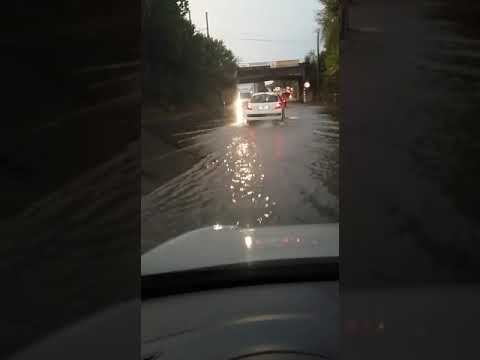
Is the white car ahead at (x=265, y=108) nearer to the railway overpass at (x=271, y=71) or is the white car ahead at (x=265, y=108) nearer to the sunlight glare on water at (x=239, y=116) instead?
the sunlight glare on water at (x=239, y=116)

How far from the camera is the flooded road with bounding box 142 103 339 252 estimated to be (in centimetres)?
371

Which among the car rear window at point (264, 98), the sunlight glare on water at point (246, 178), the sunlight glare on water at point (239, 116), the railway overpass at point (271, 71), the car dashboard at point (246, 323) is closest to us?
the car dashboard at point (246, 323)

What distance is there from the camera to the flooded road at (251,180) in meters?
3.71

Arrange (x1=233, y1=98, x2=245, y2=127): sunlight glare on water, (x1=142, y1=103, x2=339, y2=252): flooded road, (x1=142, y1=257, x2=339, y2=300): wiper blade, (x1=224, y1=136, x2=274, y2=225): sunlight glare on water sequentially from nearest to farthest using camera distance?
(x1=142, y1=257, x2=339, y2=300): wiper blade < (x1=142, y1=103, x2=339, y2=252): flooded road < (x1=224, y1=136, x2=274, y2=225): sunlight glare on water < (x1=233, y1=98, x2=245, y2=127): sunlight glare on water

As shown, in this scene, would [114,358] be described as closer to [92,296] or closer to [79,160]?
[92,296]

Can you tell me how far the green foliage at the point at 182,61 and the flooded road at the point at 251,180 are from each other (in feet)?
1.82

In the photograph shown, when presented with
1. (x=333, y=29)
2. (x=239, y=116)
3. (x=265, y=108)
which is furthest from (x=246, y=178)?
(x=333, y=29)

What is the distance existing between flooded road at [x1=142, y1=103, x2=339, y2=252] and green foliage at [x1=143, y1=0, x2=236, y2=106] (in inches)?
21.9

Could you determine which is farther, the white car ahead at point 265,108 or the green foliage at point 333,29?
the white car ahead at point 265,108

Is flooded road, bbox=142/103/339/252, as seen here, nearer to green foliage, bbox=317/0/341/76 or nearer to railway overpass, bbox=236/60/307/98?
railway overpass, bbox=236/60/307/98

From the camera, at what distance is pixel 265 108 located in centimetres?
687

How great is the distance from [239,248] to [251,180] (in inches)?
103

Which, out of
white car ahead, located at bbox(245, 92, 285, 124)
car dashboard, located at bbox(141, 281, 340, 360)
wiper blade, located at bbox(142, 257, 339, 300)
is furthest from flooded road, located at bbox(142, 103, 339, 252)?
car dashboard, located at bbox(141, 281, 340, 360)

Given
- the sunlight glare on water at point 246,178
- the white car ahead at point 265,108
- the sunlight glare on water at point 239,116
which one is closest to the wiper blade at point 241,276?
the sunlight glare on water at point 246,178
